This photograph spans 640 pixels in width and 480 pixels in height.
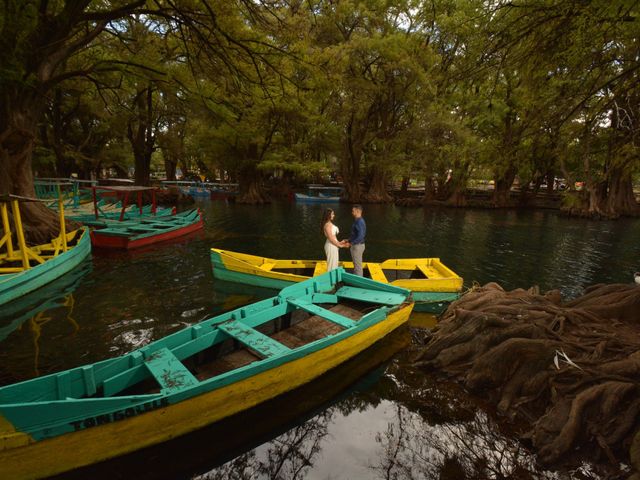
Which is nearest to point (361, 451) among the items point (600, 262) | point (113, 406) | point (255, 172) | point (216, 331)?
point (216, 331)

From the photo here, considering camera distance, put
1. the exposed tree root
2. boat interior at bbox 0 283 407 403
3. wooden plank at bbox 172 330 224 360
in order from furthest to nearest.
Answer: wooden plank at bbox 172 330 224 360, the exposed tree root, boat interior at bbox 0 283 407 403

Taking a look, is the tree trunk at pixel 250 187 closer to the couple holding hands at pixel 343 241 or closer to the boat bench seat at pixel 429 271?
the boat bench seat at pixel 429 271

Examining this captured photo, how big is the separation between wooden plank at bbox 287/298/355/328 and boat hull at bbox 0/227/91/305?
27.2 ft

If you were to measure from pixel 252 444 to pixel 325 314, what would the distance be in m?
2.88

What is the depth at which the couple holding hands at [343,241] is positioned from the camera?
9.70m

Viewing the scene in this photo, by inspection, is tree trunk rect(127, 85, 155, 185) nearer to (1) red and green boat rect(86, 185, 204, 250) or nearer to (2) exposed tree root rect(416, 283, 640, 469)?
(1) red and green boat rect(86, 185, 204, 250)

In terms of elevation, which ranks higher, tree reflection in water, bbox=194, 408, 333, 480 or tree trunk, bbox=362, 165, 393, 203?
tree trunk, bbox=362, 165, 393, 203

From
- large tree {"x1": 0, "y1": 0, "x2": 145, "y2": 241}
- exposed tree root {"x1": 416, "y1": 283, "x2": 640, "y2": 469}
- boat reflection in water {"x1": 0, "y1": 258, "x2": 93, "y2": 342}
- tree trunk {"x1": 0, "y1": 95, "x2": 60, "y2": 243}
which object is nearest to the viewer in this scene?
exposed tree root {"x1": 416, "y1": 283, "x2": 640, "y2": 469}

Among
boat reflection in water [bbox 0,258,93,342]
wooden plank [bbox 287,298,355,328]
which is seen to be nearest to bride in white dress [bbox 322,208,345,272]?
wooden plank [bbox 287,298,355,328]

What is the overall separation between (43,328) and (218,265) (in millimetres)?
4996

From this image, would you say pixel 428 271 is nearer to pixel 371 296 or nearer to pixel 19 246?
pixel 371 296

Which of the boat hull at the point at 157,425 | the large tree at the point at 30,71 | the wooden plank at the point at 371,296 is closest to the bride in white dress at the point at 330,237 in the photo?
the wooden plank at the point at 371,296

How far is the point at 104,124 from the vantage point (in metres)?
36.2

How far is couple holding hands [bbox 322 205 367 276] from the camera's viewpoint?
970cm
